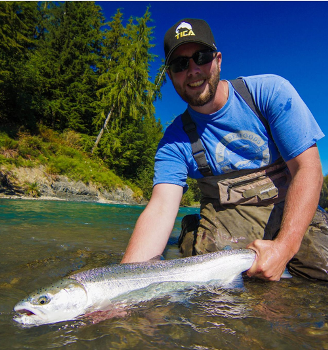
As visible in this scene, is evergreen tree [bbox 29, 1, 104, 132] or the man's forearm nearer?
the man's forearm

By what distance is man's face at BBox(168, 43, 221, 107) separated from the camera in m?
2.92

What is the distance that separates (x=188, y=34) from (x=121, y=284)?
251 centimetres

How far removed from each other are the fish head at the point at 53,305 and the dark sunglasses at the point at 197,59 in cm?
243

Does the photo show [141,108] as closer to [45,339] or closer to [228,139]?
[228,139]

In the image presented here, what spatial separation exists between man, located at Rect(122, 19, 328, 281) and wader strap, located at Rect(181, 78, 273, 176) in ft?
0.05

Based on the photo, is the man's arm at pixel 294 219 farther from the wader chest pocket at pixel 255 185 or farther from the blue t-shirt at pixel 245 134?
the wader chest pocket at pixel 255 185

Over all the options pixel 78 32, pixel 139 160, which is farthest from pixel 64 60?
pixel 139 160

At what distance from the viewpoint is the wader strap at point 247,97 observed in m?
2.98

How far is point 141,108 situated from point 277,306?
77.0ft

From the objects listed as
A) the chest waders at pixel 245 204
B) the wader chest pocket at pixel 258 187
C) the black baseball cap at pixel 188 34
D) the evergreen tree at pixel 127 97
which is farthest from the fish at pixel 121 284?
the evergreen tree at pixel 127 97

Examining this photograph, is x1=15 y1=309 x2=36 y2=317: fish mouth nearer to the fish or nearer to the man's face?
the fish

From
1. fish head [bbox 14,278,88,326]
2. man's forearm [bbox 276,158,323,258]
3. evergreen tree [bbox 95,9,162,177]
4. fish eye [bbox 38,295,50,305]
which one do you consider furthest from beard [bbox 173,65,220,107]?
evergreen tree [bbox 95,9,162,177]

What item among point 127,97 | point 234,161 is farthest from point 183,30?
point 127,97

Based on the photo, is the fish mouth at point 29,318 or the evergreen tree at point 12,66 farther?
the evergreen tree at point 12,66
